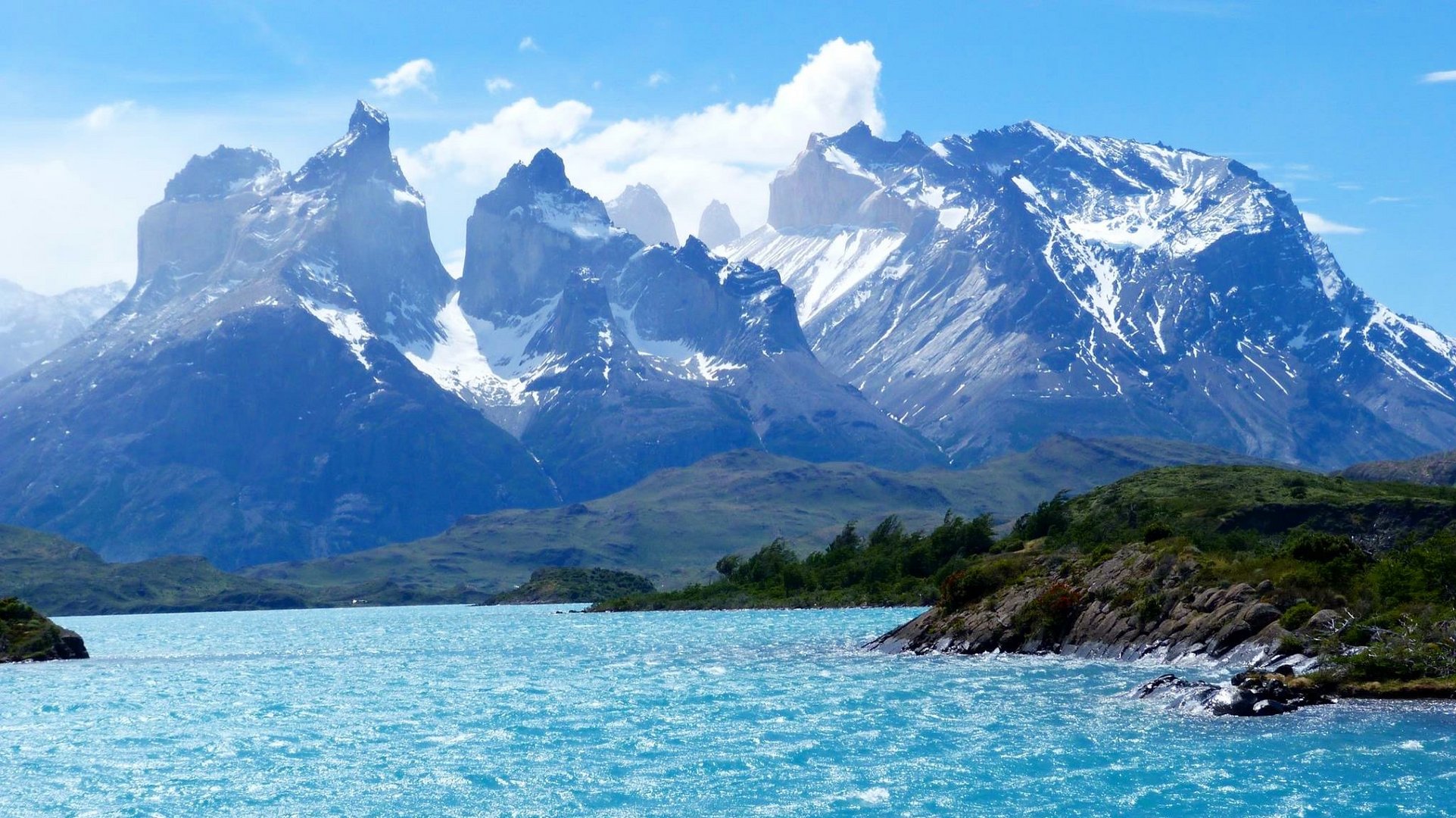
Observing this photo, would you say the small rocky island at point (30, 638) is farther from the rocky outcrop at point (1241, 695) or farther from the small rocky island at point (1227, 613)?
the rocky outcrop at point (1241, 695)


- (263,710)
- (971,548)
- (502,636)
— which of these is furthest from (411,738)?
(971,548)

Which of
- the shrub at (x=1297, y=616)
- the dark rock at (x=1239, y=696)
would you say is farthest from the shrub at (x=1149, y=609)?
the dark rock at (x=1239, y=696)

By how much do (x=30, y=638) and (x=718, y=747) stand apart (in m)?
99.4

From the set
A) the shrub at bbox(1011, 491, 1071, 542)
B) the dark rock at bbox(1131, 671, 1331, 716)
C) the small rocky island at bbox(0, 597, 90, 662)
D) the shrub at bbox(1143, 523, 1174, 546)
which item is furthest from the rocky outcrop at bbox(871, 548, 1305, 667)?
the small rocky island at bbox(0, 597, 90, 662)

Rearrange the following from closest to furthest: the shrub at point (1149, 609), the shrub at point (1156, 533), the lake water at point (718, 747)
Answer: the lake water at point (718, 747), the shrub at point (1149, 609), the shrub at point (1156, 533)

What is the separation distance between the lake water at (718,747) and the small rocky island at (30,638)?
3453cm

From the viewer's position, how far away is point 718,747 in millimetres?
64938

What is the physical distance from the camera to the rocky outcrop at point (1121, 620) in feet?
291

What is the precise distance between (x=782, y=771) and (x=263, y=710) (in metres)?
40.2

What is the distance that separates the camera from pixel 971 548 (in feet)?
652

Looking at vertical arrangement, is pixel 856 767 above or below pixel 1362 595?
below

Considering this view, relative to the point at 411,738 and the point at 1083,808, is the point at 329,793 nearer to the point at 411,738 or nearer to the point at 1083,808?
the point at 411,738

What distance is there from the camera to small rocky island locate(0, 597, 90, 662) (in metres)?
138

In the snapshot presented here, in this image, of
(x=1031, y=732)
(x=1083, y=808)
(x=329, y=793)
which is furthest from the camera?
(x=1031, y=732)
